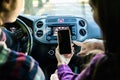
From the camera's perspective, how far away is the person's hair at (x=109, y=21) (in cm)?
169

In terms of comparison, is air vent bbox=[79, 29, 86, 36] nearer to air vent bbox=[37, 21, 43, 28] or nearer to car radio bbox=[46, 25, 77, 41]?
car radio bbox=[46, 25, 77, 41]

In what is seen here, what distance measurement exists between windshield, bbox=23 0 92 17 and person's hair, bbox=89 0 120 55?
334 cm

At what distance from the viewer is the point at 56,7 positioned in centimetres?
636

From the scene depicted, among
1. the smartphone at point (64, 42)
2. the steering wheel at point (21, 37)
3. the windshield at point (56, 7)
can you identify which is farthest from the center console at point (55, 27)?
the smartphone at point (64, 42)

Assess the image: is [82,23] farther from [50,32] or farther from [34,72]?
[34,72]

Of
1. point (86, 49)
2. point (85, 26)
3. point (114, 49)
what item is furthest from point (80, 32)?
point (114, 49)

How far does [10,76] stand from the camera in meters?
1.77

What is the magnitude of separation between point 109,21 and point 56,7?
4665 millimetres

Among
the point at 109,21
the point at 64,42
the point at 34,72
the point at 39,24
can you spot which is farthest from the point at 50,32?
the point at 109,21

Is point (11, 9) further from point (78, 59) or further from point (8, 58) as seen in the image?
point (78, 59)

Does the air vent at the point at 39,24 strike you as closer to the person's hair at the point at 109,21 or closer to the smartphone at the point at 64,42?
the smartphone at the point at 64,42

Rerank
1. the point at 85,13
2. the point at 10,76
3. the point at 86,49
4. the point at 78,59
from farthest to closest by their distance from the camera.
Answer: the point at 85,13 → the point at 78,59 → the point at 86,49 → the point at 10,76

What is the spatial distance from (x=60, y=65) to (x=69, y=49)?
0.29 m

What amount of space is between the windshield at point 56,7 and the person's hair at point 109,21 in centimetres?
334
